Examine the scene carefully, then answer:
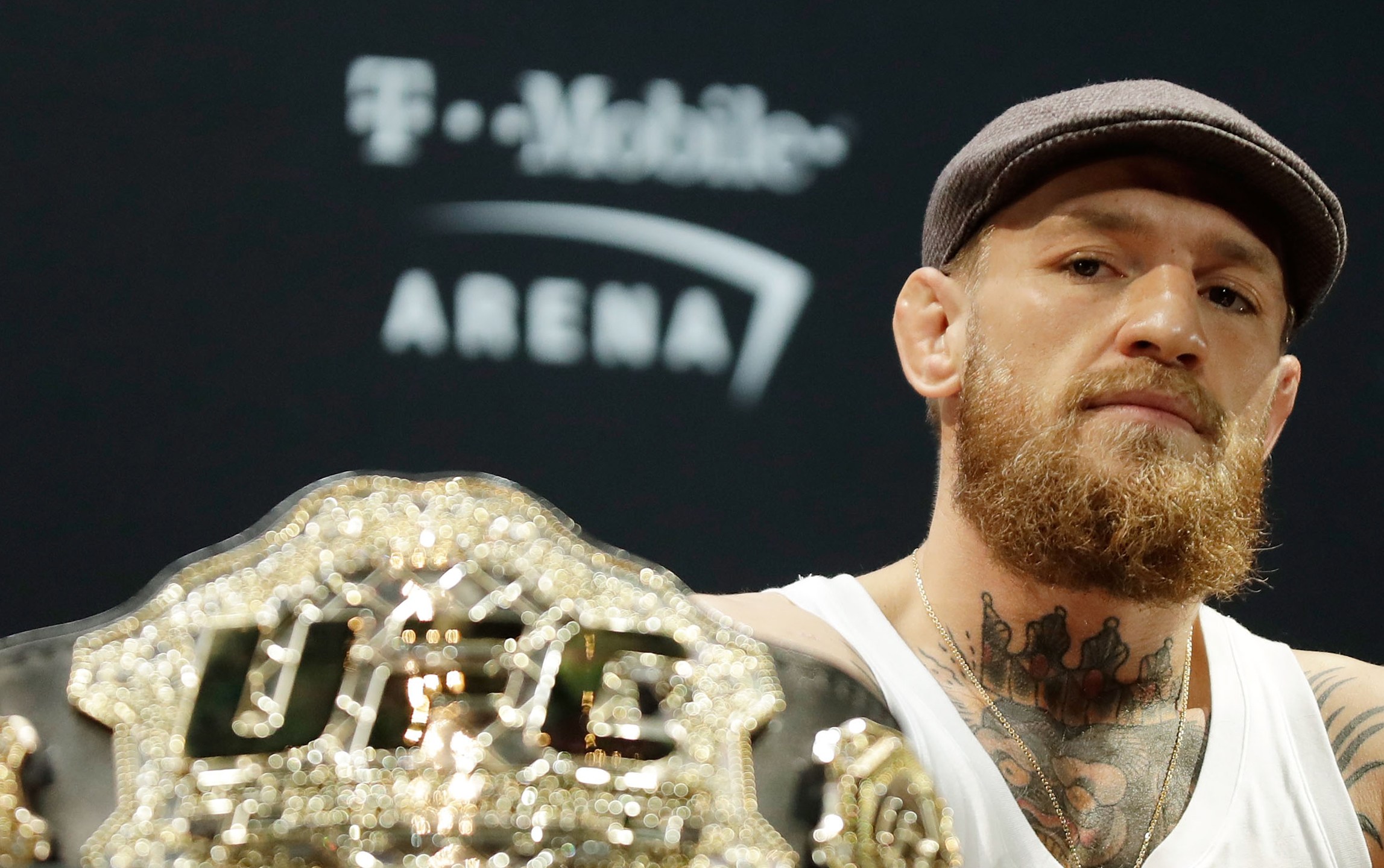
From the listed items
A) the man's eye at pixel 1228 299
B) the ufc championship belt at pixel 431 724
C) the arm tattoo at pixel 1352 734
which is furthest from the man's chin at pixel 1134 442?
the ufc championship belt at pixel 431 724

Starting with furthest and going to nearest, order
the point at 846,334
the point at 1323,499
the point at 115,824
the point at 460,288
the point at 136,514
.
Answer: the point at 1323,499
the point at 846,334
the point at 460,288
the point at 136,514
the point at 115,824

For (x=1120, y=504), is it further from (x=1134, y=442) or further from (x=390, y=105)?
(x=390, y=105)

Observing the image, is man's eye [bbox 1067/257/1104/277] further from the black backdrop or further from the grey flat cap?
the black backdrop

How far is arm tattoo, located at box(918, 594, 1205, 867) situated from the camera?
950 millimetres

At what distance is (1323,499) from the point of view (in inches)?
59.2

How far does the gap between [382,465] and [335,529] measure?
70 cm

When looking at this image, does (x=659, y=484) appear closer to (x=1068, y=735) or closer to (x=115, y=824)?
(x=1068, y=735)

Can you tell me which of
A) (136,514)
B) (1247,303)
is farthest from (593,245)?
(1247,303)

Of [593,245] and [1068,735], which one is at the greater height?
[593,245]

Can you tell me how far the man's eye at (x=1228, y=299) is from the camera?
99cm

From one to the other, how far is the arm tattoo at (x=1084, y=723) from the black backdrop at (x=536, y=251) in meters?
Result: 0.33

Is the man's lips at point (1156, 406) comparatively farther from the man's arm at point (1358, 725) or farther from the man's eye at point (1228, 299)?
the man's arm at point (1358, 725)

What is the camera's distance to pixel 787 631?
25.9 inches

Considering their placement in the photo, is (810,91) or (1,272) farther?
(810,91)
